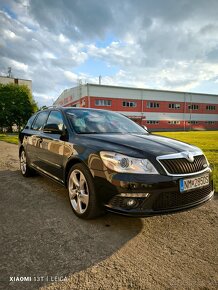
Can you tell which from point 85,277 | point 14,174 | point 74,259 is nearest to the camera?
point 85,277

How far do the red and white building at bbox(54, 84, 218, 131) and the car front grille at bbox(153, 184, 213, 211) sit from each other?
117ft

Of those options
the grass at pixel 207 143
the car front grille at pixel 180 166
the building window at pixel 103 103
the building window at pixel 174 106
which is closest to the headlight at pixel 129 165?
the car front grille at pixel 180 166

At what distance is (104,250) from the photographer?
2273mm

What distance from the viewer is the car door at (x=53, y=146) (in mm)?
3539

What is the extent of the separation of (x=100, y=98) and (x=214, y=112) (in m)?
28.8

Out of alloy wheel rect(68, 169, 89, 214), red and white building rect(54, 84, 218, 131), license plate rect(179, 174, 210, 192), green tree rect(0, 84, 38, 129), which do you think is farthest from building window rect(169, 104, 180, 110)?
alloy wheel rect(68, 169, 89, 214)

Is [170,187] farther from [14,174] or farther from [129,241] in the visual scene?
[14,174]

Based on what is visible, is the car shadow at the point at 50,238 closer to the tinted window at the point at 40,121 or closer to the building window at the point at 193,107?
the tinted window at the point at 40,121

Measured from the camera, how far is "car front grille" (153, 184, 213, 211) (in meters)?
2.42

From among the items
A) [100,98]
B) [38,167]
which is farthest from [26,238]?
[100,98]

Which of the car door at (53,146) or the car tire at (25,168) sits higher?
the car door at (53,146)

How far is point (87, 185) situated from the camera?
281 cm

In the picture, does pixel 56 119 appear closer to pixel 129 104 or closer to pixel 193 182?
pixel 193 182

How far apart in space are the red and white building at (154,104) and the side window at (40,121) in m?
32.9
